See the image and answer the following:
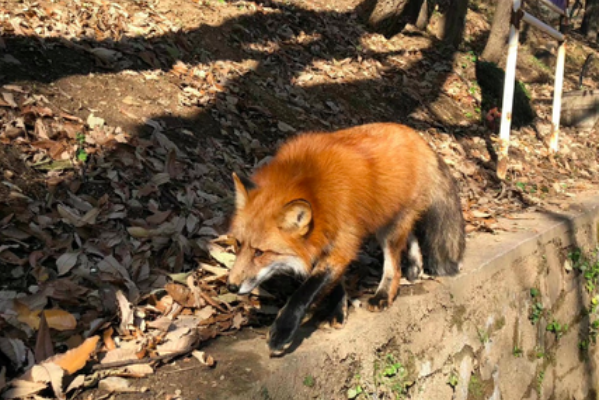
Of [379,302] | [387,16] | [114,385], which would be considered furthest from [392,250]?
[387,16]

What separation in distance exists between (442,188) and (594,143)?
7.54 metres

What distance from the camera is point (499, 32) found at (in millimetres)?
10109

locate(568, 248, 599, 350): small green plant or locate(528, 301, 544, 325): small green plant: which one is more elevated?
locate(528, 301, 544, 325): small green plant

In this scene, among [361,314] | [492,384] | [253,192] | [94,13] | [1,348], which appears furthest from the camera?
[94,13]

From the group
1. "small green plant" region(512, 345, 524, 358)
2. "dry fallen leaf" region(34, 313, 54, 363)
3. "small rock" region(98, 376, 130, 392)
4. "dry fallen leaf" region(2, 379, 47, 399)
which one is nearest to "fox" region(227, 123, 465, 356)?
"small rock" region(98, 376, 130, 392)

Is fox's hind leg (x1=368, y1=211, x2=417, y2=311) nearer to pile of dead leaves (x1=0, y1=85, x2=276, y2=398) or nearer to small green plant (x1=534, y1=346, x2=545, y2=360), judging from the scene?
pile of dead leaves (x1=0, y1=85, x2=276, y2=398)

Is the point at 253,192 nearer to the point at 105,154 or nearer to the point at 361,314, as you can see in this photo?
the point at 361,314

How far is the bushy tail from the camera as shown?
368cm

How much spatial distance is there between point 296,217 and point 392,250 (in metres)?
0.98

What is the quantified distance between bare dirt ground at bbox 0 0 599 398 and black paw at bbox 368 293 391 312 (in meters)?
0.22

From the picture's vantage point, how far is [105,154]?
3.84 metres

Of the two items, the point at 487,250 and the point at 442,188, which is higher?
the point at 442,188

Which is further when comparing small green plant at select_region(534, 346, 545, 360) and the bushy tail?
small green plant at select_region(534, 346, 545, 360)

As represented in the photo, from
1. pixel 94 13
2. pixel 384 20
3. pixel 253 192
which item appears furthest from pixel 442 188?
pixel 384 20
